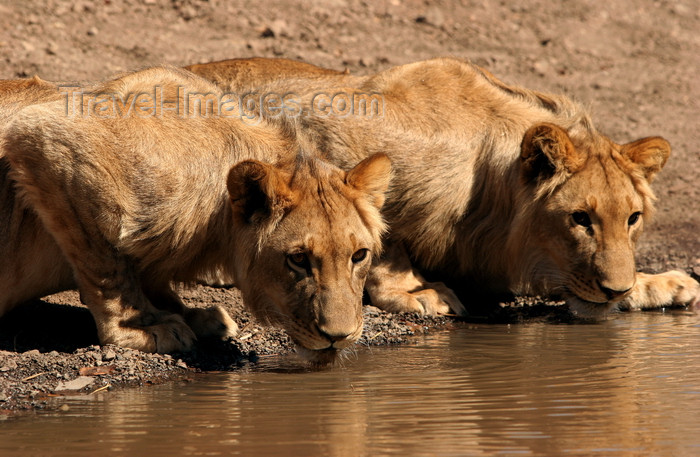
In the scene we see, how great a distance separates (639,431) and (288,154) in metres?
2.37

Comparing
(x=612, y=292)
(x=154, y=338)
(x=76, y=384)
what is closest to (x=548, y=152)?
(x=612, y=292)

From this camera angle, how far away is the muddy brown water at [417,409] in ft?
13.8

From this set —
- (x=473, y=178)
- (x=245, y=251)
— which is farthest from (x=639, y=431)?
(x=473, y=178)

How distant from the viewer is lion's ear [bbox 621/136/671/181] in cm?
686

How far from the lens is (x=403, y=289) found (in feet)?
24.0

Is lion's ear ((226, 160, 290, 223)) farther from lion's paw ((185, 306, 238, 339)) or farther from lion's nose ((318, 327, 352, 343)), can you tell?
lion's paw ((185, 306, 238, 339))

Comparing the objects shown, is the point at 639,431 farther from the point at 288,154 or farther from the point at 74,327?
the point at 74,327

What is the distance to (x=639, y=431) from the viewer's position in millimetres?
4406

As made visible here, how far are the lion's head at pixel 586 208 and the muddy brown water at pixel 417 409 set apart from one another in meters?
0.47

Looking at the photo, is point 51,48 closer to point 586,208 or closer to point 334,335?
point 586,208

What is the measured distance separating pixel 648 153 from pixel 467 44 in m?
5.36

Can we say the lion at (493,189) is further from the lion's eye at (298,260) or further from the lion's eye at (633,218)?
the lion's eye at (298,260)

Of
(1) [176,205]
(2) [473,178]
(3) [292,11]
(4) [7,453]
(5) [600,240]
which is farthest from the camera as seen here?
(3) [292,11]

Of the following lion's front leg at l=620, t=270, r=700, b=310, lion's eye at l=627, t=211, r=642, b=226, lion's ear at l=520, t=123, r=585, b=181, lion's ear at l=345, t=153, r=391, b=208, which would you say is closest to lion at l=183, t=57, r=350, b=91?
lion's ear at l=520, t=123, r=585, b=181
